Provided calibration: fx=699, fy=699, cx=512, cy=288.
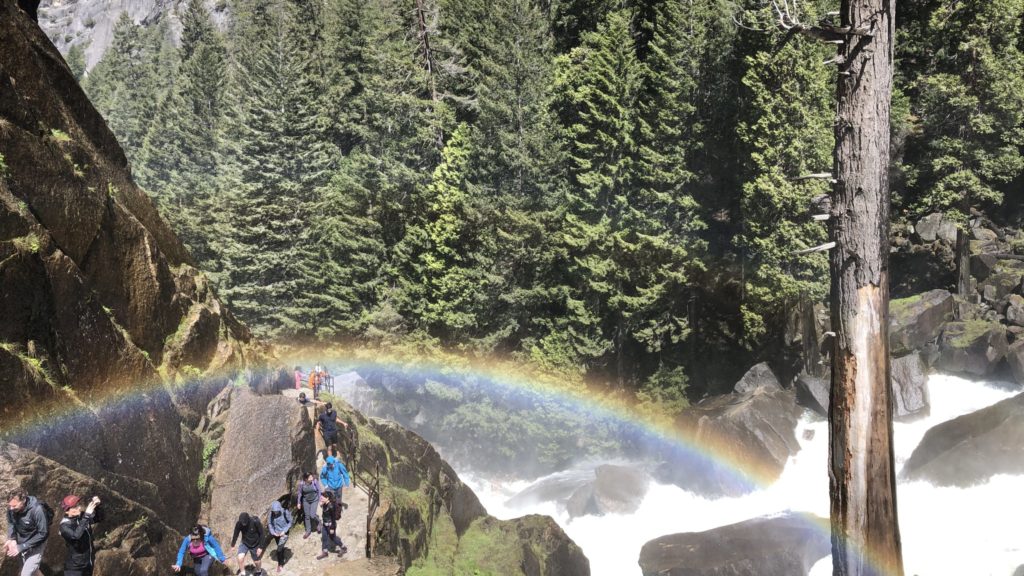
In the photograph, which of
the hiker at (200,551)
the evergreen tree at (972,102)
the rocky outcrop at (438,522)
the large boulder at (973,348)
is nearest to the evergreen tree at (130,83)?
the rocky outcrop at (438,522)

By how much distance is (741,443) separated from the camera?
90.3 ft

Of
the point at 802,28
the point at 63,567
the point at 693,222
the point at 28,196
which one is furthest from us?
the point at 693,222

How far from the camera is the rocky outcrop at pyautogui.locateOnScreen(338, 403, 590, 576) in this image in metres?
18.0

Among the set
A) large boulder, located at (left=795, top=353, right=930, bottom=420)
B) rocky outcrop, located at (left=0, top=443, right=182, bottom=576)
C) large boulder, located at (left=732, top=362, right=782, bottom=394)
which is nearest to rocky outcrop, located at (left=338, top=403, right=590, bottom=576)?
rocky outcrop, located at (left=0, top=443, right=182, bottom=576)

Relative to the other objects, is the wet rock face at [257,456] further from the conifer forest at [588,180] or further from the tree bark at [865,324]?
the conifer forest at [588,180]

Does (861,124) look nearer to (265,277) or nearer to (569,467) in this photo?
(569,467)

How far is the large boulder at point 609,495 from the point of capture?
94.1 ft

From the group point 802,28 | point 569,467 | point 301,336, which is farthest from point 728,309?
point 802,28

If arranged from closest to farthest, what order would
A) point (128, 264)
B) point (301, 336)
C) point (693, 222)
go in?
point (128, 264)
point (693, 222)
point (301, 336)

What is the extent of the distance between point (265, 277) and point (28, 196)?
29058 millimetres

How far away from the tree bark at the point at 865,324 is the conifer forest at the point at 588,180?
2303 centimetres

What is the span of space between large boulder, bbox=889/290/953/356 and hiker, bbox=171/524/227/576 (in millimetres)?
27736

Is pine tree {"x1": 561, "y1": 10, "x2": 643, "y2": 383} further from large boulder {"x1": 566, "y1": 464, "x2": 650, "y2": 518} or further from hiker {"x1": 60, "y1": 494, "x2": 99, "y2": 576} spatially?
hiker {"x1": 60, "y1": 494, "x2": 99, "y2": 576}

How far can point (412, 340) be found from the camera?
3722 centimetres
